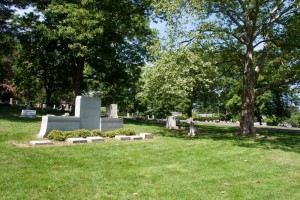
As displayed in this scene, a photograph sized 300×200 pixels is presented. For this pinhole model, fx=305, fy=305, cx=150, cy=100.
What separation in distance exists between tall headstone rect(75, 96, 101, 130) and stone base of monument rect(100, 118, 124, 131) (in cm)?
34

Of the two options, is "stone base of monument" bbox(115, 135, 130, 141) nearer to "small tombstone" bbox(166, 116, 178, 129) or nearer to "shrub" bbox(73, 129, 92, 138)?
"shrub" bbox(73, 129, 92, 138)

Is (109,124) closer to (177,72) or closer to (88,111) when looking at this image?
(88,111)

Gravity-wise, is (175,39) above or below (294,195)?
above

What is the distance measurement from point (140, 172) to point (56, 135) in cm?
619

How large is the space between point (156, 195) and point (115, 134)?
29.6ft

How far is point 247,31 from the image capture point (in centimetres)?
2092

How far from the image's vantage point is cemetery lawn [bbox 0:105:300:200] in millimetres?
6855

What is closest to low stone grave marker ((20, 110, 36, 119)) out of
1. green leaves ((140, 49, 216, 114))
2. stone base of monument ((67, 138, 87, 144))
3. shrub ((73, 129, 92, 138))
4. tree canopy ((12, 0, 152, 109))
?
tree canopy ((12, 0, 152, 109))

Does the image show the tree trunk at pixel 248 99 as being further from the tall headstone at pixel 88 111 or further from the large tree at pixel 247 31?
the tall headstone at pixel 88 111

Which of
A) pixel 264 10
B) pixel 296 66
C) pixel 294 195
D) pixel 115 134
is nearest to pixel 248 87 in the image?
pixel 296 66

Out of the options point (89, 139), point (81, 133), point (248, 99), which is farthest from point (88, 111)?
point (248, 99)

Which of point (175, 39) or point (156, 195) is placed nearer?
point (156, 195)

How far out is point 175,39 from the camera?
1828 cm

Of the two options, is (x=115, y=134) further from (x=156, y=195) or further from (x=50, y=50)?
(x=50, y=50)
